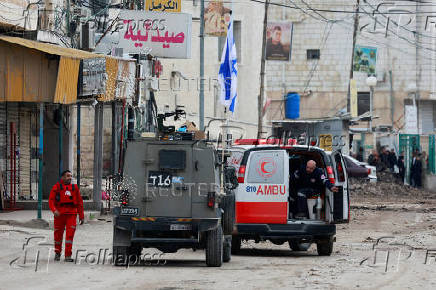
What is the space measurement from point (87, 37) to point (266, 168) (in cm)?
1309

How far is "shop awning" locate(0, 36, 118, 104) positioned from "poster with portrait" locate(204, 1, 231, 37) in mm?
10219

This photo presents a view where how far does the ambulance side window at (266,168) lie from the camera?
1852 cm

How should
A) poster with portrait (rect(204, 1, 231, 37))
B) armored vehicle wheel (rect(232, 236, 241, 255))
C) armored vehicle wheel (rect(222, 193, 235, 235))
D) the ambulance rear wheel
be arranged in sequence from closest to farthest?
1. the ambulance rear wheel
2. armored vehicle wheel (rect(222, 193, 235, 235))
3. armored vehicle wheel (rect(232, 236, 241, 255))
4. poster with portrait (rect(204, 1, 231, 37))

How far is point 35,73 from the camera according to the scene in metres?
23.8

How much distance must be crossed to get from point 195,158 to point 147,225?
1.34 meters

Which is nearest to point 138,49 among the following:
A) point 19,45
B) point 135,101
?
point 135,101

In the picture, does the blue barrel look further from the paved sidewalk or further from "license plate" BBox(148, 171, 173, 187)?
"license plate" BBox(148, 171, 173, 187)

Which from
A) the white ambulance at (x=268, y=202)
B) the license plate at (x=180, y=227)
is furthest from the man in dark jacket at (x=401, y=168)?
the license plate at (x=180, y=227)

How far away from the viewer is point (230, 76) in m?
28.8

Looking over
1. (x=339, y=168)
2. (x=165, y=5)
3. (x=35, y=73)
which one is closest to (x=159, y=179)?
(x=339, y=168)

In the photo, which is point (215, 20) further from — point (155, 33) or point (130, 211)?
point (130, 211)

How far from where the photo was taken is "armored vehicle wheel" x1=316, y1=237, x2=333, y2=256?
18859 millimetres

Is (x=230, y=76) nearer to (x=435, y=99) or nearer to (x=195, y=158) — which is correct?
(x=195, y=158)

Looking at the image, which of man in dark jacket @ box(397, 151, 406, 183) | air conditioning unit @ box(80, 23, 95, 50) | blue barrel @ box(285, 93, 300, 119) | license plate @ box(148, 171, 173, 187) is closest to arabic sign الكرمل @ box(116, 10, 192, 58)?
air conditioning unit @ box(80, 23, 95, 50)
